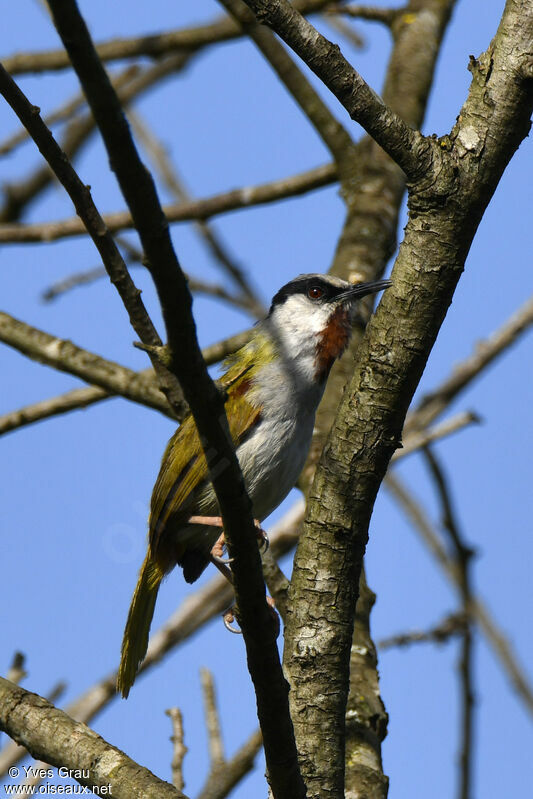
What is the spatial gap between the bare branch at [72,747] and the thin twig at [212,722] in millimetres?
1084

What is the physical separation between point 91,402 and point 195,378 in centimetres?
337

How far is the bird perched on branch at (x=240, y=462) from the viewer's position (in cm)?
446

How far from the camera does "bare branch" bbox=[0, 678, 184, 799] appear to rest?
328 centimetres

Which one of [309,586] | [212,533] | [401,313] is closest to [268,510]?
[212,533]

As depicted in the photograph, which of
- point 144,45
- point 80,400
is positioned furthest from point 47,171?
point 80,400

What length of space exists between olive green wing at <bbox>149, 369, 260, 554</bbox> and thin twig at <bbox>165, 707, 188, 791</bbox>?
752 millimetres

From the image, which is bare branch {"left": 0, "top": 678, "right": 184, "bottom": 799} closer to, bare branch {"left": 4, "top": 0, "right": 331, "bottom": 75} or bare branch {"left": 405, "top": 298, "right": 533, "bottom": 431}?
bare branch {"left": 405, "top": 298, "right": 533, "bottom": 431}

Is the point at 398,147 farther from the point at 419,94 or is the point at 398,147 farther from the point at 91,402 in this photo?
the point at 419,94

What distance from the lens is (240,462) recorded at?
4523 millimetres

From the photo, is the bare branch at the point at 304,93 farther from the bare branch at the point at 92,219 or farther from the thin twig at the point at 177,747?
the thin twig at the point at 177,747

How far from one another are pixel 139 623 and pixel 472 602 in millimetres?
2394

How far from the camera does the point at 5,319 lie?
17.8 feet

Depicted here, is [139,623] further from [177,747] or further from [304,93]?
[304,93]

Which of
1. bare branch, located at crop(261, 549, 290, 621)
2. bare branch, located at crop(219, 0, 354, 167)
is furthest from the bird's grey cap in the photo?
bare branch, located at crop(261, 549, 290, 621)
